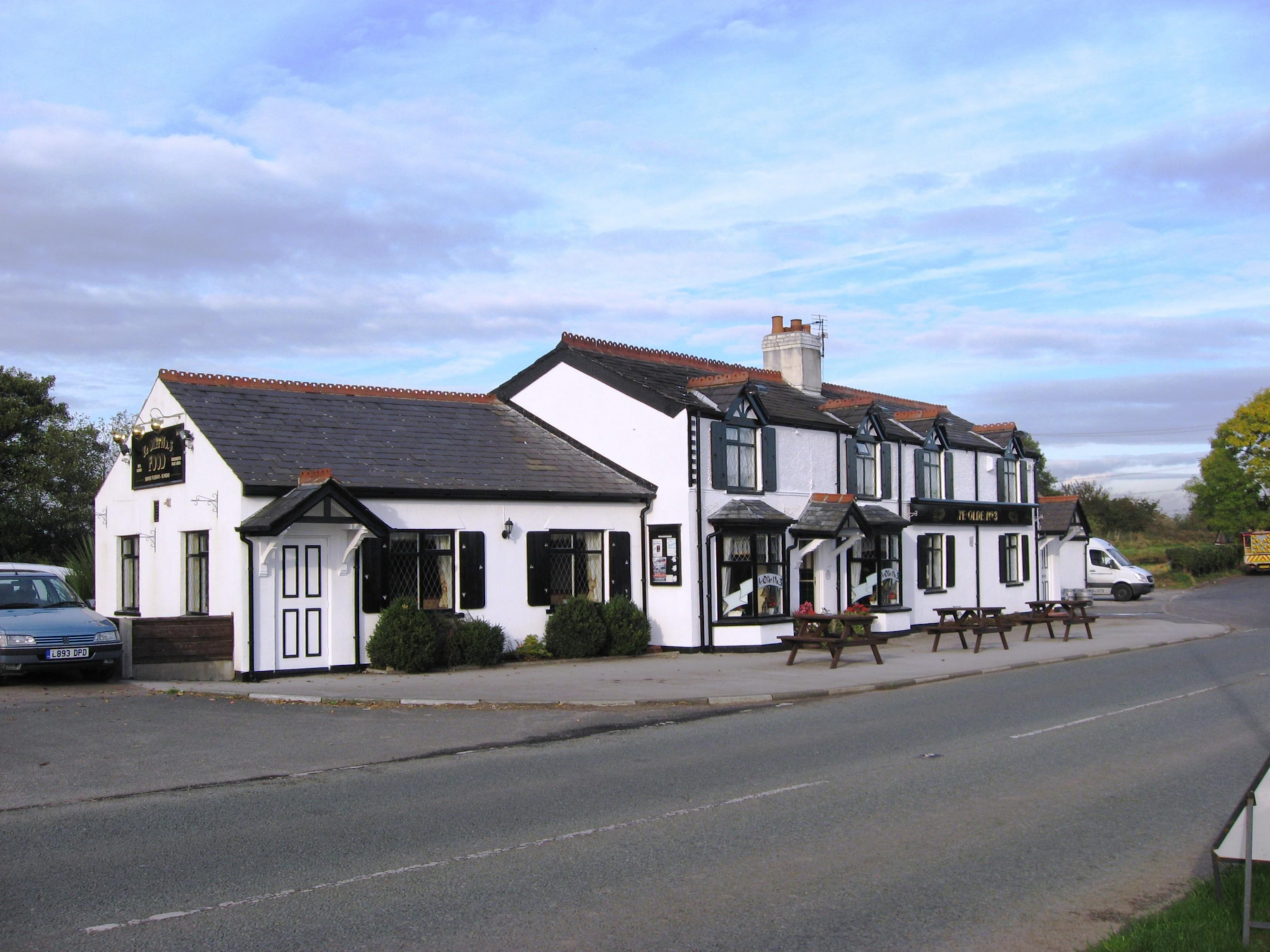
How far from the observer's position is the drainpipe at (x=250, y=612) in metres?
17.5

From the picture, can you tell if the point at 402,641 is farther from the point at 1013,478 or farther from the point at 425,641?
the point at 1013,478

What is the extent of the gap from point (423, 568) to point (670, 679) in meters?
5.16

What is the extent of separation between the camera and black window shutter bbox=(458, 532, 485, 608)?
792 inches

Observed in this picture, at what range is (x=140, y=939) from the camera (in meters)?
5.48

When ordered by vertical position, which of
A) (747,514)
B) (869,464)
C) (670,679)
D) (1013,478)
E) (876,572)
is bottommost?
(670,679)

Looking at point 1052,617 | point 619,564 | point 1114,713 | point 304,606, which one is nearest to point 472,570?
point 304,606

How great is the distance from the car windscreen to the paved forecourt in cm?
199

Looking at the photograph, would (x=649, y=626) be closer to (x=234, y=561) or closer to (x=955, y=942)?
(x=234, y=561)

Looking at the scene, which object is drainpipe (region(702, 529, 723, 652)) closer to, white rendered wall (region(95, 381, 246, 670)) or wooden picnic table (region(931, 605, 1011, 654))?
wooden picnic table (region(931, 605, 1011, 654))

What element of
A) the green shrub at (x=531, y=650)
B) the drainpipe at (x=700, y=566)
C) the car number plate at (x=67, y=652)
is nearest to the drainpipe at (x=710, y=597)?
the drainpipe at (x=700, y=566)

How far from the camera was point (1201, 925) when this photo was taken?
5285 millimetres

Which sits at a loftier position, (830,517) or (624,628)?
(830,517)

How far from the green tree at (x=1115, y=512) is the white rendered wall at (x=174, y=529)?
6368 cm

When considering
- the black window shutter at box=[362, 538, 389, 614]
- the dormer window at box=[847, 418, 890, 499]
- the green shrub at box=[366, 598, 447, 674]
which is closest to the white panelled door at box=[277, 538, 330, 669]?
the black window shutter at box=[362, 538, 389, 614]
